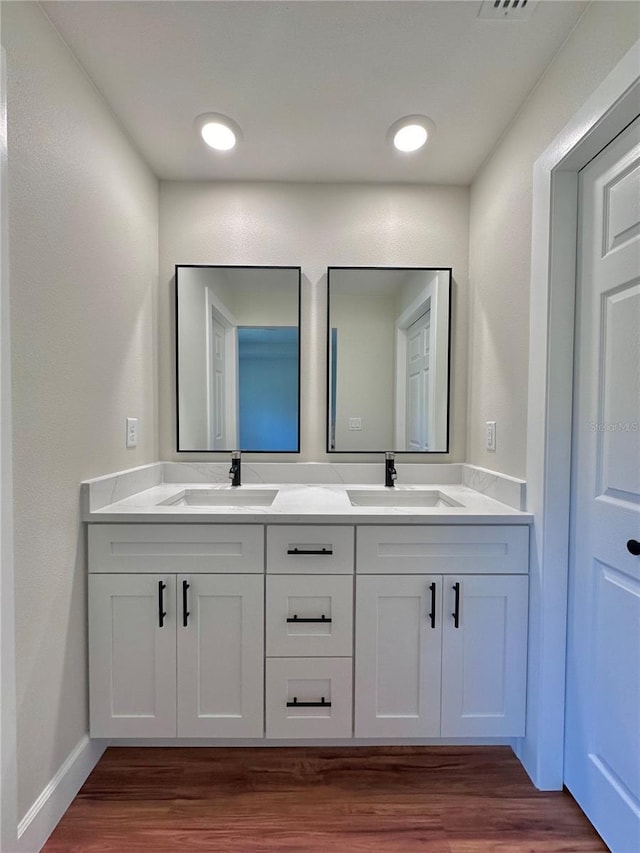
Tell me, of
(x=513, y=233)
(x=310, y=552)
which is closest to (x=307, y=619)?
(x=310, y=552)

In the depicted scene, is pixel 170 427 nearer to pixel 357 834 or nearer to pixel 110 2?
pixel 110 2

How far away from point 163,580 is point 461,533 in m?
1.09

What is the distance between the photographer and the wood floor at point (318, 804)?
122cm

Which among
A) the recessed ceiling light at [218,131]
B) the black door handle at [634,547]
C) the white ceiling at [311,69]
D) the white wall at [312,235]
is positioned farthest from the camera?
the white wall at [312,235]

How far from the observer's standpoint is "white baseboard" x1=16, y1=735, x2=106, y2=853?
114 cm

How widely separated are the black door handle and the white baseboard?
1.84 meters

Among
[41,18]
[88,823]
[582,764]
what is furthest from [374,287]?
[88,823]

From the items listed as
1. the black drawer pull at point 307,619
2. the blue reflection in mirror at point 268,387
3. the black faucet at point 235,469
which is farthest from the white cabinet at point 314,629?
the blue reflection in mirror at point 268,387

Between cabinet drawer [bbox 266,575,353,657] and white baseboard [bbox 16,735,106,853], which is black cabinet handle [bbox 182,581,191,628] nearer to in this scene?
cabinet drawer [bbox 266,575,353,657]

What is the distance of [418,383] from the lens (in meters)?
2.05

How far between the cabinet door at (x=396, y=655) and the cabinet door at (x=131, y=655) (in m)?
0.69

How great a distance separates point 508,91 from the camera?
4.81 ft

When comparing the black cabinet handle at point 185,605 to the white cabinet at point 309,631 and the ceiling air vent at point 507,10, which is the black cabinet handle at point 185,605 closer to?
the white cabinet at point 309,631

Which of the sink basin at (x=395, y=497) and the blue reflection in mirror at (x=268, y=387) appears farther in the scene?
the blue reflection in mirror at (x=268, y=387)
